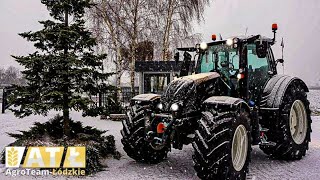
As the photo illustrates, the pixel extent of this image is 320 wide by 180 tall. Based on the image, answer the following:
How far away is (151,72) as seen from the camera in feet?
59.4

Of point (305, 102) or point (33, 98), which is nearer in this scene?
point (33, 98)

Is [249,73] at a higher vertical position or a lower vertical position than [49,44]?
lower

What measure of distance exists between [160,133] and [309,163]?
3.04 meters

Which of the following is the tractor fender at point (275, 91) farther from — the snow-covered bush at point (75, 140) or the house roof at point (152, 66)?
the house roof at point (152, 66)

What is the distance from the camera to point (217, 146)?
4.80m

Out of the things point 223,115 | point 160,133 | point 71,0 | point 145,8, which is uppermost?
point 145,8

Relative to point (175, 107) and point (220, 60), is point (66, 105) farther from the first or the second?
point (220, 60)

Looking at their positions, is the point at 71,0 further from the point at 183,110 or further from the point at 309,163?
the point at 309,163

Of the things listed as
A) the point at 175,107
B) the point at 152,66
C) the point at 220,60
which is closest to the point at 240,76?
the point at 220,60

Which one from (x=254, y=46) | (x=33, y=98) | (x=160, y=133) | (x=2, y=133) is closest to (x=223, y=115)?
(x=160, y=133)

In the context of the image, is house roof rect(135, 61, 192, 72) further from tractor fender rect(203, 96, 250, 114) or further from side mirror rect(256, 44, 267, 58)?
tractor fender rect(203, 96, 250, 114)

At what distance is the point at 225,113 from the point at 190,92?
829 mm

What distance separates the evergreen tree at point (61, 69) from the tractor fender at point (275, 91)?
312 cm

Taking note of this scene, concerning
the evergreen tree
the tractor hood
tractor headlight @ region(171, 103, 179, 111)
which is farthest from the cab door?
the evergreen tree
